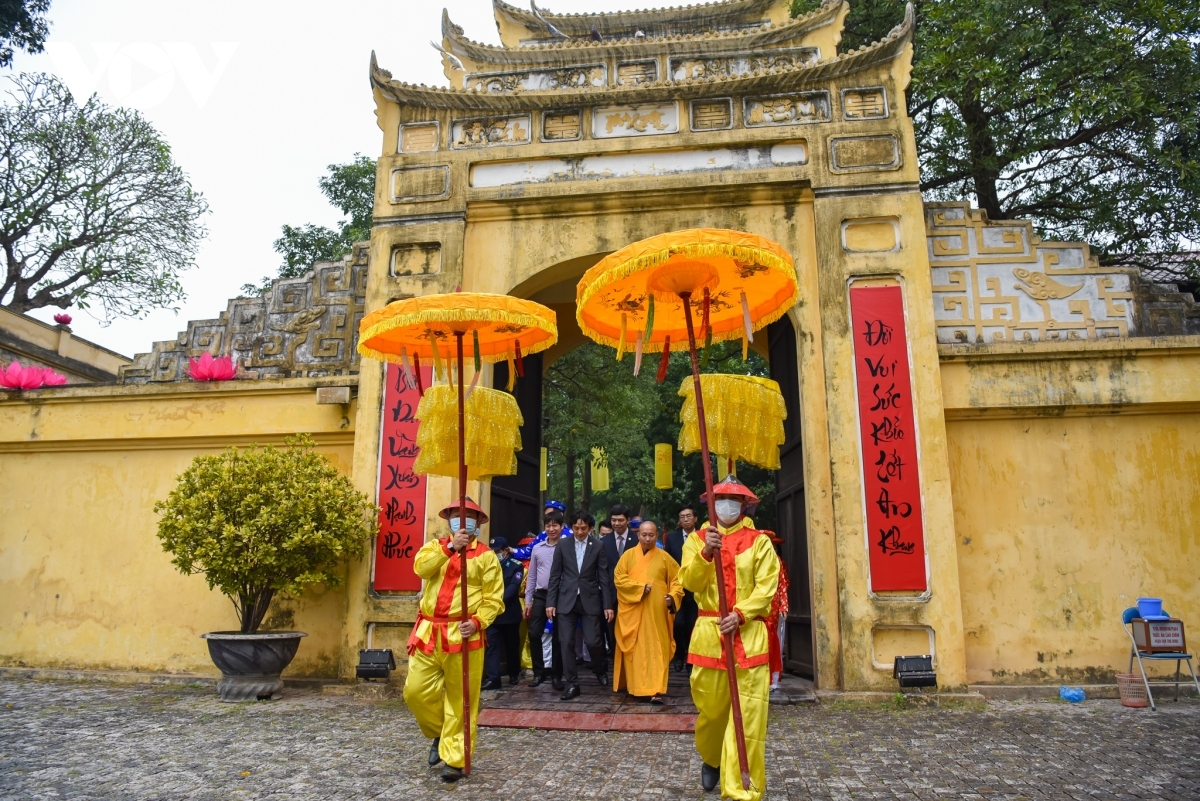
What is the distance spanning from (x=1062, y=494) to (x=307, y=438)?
7199 millimetres

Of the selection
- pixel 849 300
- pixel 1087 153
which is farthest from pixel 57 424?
pixel 1087 153

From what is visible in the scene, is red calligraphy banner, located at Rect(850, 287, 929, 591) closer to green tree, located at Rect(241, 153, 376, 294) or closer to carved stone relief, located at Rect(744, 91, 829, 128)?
carved stone relief, located at Rect(744, 91, 829, 128)

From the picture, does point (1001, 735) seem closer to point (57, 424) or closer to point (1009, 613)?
point (1009, 613)

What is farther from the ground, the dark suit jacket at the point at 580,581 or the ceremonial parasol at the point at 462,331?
the ceremonial parasol at the point at 462,331

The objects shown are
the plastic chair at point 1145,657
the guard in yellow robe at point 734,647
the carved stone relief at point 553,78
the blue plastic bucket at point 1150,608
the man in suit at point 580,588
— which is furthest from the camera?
the carved stone relief at point 553,78

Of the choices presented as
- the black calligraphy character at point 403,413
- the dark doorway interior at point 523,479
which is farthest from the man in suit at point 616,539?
the black calligraphy character at point 403,413

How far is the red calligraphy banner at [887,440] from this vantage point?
7109 millimetres

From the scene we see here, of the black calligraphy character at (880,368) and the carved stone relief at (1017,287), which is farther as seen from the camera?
the carved stone relief at (1017,287)

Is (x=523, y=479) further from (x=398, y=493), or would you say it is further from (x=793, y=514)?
(x=793, y=514)

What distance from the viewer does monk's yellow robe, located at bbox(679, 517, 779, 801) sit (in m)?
4.13

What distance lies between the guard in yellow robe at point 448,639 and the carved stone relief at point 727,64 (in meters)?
5.86

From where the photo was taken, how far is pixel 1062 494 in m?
7.58

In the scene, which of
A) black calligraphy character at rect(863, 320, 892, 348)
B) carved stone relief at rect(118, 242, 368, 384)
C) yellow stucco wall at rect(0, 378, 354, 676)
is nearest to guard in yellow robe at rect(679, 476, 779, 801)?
black calligraphy character at rect(863, 320, 892, 348)

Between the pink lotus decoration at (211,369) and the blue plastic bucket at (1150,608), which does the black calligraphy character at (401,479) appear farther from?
the blue plastic bucket at (1150,608)
